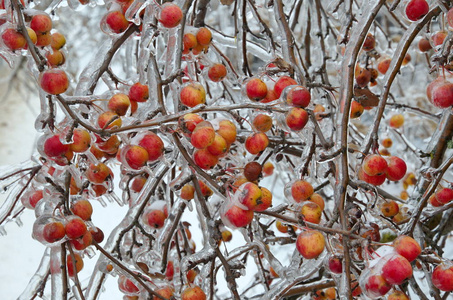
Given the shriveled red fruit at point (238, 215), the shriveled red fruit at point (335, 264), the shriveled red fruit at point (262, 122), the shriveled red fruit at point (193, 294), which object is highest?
the shriveled red fruit at point (262, 122)

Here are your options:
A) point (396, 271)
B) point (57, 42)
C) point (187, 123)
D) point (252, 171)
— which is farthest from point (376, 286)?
point (57, 42)

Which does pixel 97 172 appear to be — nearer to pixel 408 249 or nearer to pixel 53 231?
pixel 53 231

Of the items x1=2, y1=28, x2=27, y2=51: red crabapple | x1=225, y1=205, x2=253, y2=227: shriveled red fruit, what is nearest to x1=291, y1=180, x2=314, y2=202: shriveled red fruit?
x1=225, y1=205, x2=253, y2=227: shriveled red fruit

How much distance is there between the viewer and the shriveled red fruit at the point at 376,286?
2.77ft

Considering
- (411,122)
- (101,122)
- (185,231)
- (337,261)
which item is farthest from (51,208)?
(411,122)

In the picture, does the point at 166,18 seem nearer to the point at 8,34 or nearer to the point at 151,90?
the point at 151,90

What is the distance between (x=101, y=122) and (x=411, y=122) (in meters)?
2.99

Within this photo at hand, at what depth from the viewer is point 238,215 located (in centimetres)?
90

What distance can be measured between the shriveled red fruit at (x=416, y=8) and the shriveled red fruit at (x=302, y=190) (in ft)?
1.53

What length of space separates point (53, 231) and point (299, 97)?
0.54m

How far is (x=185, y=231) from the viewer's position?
5.45 ft

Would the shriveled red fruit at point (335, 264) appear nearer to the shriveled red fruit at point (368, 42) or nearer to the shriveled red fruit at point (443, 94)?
the shriveled red fruit at point (443, 94)

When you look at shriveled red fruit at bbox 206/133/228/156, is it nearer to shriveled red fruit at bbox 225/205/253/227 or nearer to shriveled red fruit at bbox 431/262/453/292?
shriveled red fruit at bbox 225/205/253/227

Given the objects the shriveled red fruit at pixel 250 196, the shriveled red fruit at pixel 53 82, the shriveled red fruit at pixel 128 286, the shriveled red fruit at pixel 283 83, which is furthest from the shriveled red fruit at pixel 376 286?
the shriveled red fruit at pixel 53 82
